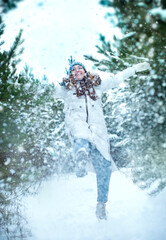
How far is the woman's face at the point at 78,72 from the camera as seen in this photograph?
3.34 metres

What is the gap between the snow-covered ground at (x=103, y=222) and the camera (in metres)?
2.36

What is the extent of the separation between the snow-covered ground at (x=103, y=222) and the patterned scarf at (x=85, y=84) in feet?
5.83

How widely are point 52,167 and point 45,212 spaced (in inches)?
173

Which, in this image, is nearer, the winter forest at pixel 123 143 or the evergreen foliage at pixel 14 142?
the winter forest at pixel 123 143

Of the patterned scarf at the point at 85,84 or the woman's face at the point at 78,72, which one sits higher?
the woman's face at the point at 78,72

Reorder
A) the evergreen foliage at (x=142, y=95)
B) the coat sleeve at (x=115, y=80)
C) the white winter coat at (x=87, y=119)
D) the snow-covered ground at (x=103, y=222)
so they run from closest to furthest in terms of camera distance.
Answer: the snow-covered ground at (x=103, y=222) → the evergreen foliage at (x=142, y=95) → the white winter coat at (x=87, y=119) → the coat sleeve at (x=115, y=80)

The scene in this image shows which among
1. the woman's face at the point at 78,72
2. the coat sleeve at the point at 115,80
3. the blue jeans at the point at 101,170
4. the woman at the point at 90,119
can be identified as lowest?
the blue jeans at the point at 101,170

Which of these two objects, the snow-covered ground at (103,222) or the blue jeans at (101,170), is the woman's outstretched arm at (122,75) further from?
the snow-covered ground at (103,222)

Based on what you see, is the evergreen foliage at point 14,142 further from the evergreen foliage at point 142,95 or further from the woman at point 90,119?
the evergreen foliage at point 142,95

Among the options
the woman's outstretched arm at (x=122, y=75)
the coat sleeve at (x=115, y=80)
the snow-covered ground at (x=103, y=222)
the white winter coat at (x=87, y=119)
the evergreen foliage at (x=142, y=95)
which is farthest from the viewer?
the coat sleeve at (x=115, y=80)

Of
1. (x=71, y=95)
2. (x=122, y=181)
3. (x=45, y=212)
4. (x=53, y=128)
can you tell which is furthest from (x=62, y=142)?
(x=71, y=95)

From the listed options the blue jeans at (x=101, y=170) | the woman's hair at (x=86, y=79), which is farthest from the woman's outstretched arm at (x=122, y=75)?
the blue jeans at (x=101, y=170)

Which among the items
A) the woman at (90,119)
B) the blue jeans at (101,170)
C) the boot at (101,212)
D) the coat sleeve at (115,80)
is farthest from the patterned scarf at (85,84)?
the boot at (101,212)

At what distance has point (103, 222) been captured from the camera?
2830 millimetres
